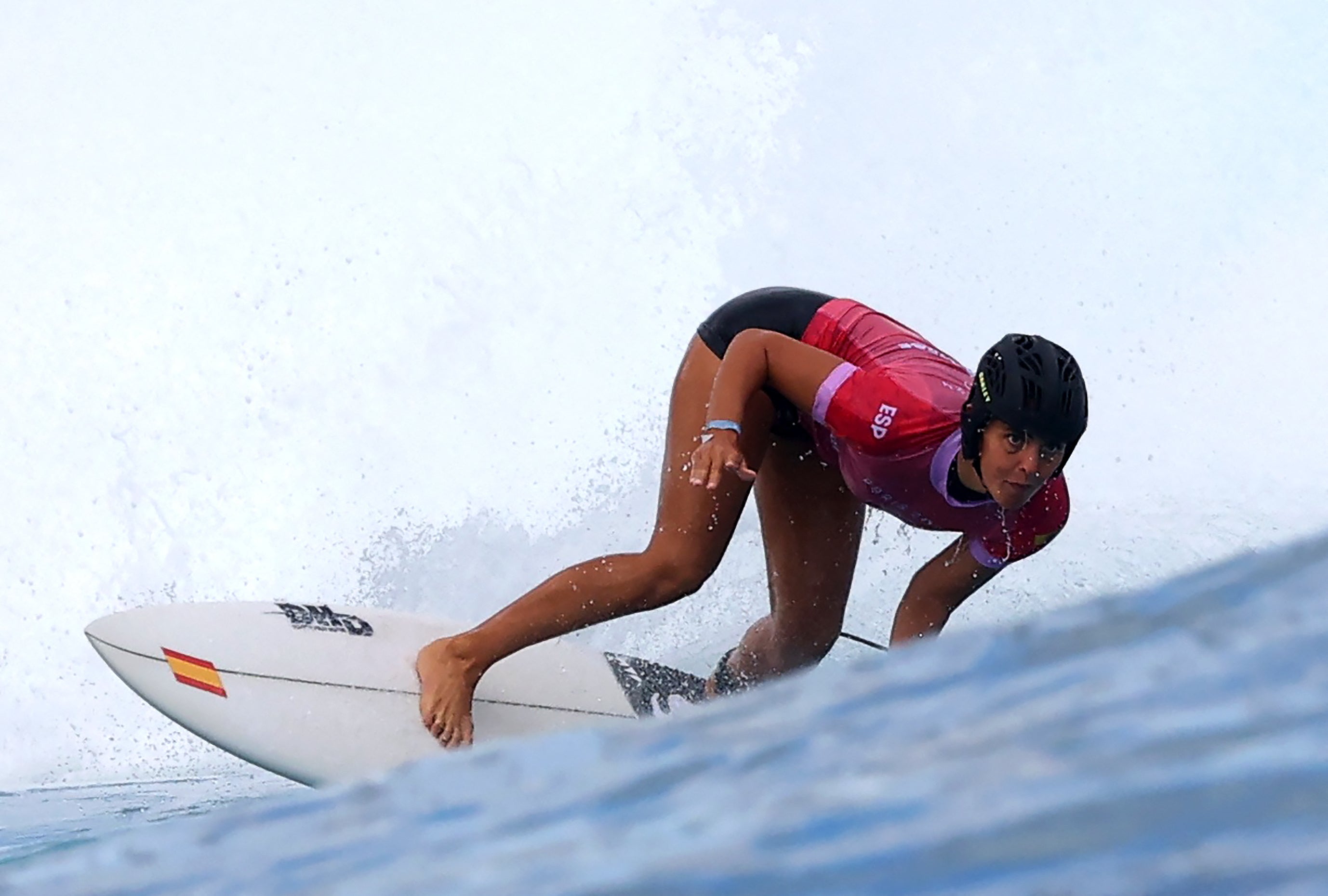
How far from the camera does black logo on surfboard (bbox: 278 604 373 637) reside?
3605mm

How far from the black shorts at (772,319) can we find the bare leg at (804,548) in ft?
0.36

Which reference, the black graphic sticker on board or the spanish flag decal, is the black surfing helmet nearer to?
the black graphic sticker on board

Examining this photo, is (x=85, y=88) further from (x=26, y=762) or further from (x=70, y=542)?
(x=26, y=762)

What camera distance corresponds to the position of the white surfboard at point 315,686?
11.1 ft

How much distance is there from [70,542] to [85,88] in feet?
14.7

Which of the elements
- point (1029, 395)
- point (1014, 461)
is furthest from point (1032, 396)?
point (1014, 461)

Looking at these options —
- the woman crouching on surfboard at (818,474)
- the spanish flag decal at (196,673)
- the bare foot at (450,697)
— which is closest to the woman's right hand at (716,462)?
the woman crouching on surfboard at (818,474)

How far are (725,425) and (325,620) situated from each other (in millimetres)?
1387

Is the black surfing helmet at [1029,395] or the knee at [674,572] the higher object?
the black surfing helmet at [1029,395]

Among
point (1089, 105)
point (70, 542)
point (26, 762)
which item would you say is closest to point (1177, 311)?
point (1089, 105)

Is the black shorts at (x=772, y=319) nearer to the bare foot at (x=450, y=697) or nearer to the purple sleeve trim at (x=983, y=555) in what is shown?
the purple sleeve trim at (x=983, y=555)

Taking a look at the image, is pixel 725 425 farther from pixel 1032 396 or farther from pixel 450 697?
pixel 450 697

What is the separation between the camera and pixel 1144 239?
11.5 meters

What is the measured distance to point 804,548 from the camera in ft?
11.3
